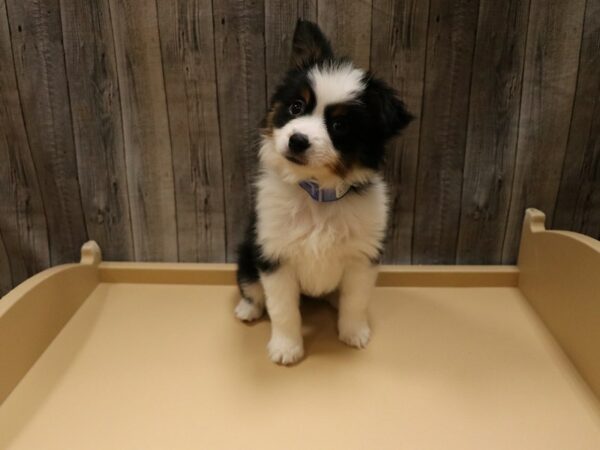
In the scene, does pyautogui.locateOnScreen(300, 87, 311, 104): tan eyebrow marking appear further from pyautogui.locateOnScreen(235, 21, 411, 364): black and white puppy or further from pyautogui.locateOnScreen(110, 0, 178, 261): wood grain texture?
pyautogui.locateOnScreen(110, 0, 178, 261): wood grain texture

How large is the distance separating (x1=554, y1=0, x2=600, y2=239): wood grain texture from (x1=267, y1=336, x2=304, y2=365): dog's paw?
3.66ft

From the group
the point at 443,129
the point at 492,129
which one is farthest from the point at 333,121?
the point at 492,129

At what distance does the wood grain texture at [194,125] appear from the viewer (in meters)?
1.62

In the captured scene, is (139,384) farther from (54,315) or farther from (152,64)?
(152,64)

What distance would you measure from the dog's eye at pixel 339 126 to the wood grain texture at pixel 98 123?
2.91 ft

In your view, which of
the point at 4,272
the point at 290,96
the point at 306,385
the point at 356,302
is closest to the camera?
the point at 290,96

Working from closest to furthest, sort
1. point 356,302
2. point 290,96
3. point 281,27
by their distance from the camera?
1. point 290,96
2. point 356,302
3. point 281,27

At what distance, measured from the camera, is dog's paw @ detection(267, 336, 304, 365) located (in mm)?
1465

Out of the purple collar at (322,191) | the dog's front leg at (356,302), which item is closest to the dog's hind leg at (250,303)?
the dog's front leg at (356,302)

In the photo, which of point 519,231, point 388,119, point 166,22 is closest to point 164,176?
point 166,22

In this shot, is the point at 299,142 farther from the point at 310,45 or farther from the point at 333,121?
the point at 310,45

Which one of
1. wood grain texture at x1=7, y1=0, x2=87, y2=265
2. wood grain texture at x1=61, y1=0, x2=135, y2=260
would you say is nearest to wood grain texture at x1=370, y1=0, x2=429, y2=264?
wood grain texture at x1=61, y1=0, x2=135, y2=260

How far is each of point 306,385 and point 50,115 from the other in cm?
128

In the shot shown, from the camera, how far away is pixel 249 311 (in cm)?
167
